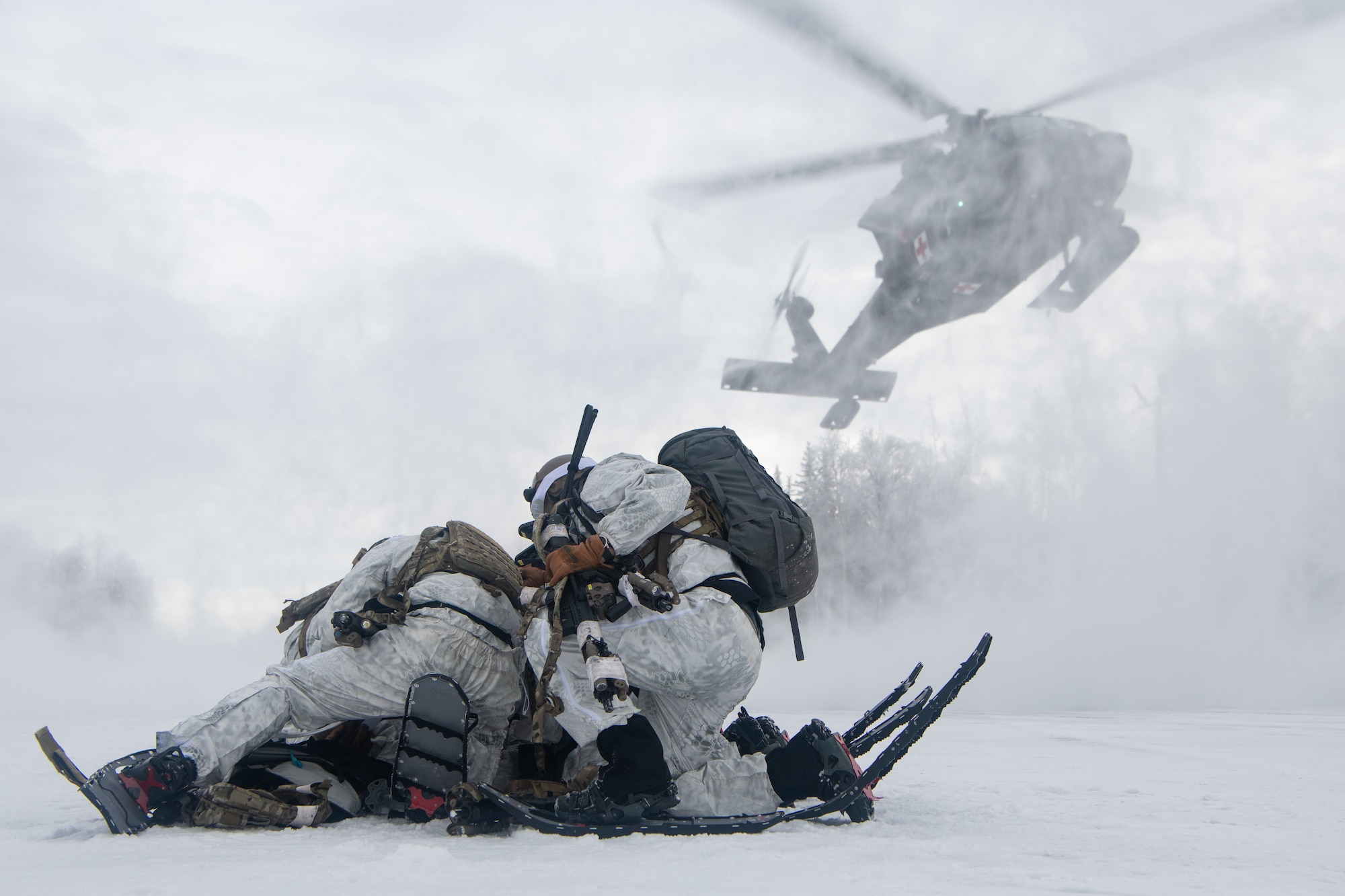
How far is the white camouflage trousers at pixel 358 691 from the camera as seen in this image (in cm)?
278

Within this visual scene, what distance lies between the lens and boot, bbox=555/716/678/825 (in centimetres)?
263

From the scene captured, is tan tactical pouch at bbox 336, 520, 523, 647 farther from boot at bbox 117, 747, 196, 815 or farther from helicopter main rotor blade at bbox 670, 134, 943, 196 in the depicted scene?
helicopter main rotor blade at bbox 670, 134, 943, 196

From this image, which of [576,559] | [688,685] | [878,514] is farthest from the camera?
[878,514]

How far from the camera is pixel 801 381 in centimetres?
1584

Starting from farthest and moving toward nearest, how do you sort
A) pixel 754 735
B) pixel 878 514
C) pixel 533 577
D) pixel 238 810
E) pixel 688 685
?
pixel 878 514, pixel 754 735, pixel 533 577, pixel 688 685, pixel 238 810

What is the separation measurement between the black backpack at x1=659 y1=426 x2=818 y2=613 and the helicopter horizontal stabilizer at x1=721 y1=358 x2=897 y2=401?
1215cm

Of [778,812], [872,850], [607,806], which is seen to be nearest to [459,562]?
[607,806]

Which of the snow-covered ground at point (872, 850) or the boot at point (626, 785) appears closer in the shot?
the snow-covered ground at point (872, 850)

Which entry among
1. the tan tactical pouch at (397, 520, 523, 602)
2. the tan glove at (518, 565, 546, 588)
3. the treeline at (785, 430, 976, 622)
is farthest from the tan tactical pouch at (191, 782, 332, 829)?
the treeline at (785, 430, 976, 622)

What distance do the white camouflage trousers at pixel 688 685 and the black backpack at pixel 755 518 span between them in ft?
0.60

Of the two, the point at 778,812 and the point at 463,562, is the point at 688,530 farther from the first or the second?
the point at 778,812

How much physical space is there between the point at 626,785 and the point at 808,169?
1125 centimetres

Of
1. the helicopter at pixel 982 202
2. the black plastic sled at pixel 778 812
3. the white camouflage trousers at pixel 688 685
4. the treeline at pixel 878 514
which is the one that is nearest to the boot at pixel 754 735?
the black plastic sled at pixel 778 812

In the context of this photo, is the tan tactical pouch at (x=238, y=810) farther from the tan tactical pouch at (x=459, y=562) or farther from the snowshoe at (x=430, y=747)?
the tan tactical pouch at (x=459, y=562)
